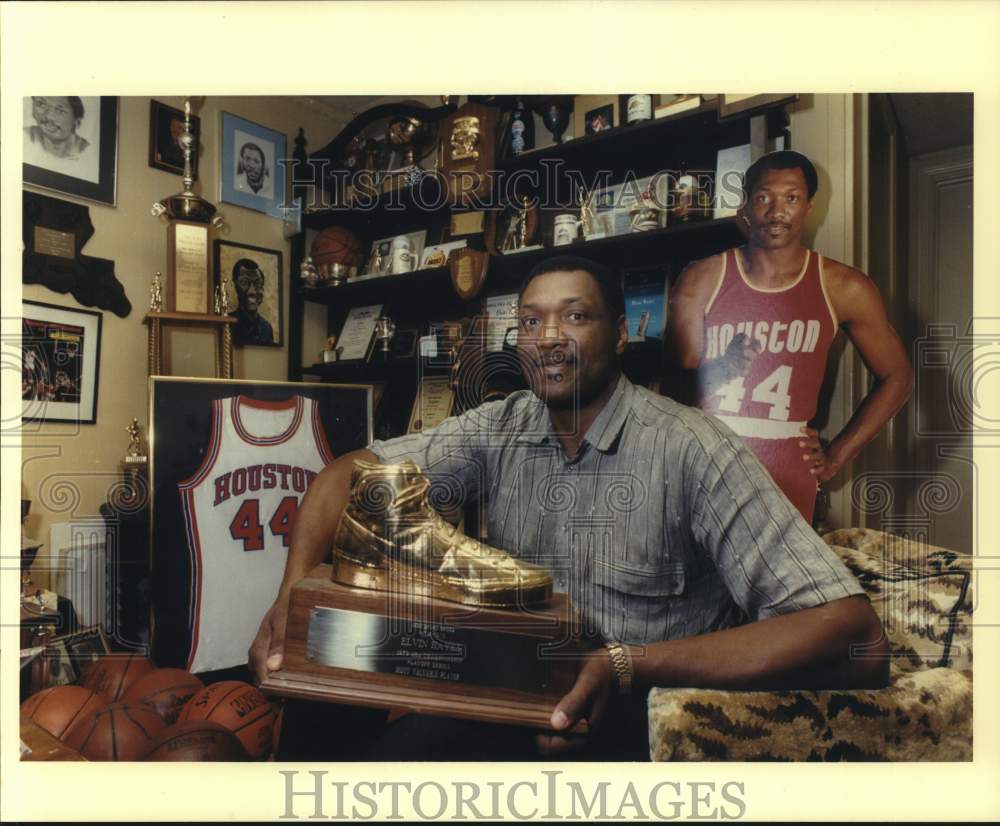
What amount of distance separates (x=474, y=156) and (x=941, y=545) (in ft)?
4.60

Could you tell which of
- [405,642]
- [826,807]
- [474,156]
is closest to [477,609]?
[405,642]

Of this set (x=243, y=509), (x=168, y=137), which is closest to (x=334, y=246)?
(x=168, y=137)

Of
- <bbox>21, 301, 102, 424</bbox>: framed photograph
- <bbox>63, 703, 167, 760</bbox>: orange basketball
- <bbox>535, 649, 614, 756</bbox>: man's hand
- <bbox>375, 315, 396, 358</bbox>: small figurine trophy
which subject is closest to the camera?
<bbox>535, 649, 614, 756</bbox>: man's hand

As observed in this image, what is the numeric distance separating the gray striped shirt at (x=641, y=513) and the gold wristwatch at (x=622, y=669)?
0.06m

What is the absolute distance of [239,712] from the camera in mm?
1474

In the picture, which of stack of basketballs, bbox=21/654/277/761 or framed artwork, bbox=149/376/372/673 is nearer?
stack of basketballs, bbox=21/654/277/761

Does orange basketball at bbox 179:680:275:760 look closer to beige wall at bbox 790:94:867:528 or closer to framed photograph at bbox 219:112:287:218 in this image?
framed photograph at bbox 219:112:287:218

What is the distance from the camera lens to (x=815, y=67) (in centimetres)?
150

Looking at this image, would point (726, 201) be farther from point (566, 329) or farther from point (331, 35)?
point (331, 35)

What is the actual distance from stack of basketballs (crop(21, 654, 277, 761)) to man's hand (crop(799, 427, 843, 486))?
133 cm

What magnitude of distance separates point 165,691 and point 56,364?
2.60 ft

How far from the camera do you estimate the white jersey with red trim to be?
→ 1.63 m

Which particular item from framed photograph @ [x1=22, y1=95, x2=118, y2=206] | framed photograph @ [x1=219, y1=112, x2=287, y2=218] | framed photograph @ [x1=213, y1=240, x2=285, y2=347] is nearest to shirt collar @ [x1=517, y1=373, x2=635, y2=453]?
framed photograph @ [x1=213, y1=240, x2=285, y2=347]

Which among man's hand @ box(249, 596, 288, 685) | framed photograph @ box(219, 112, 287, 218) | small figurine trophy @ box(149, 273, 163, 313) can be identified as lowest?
man's hand @ box(249, 596, 288, 685)
